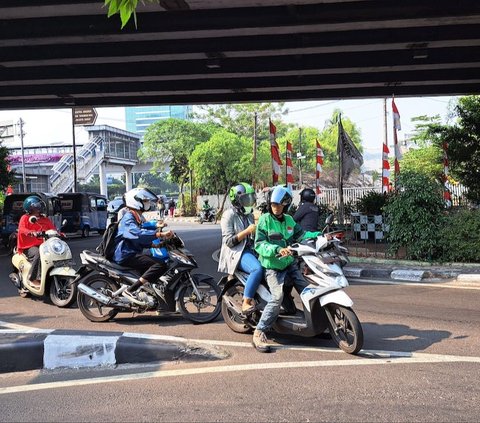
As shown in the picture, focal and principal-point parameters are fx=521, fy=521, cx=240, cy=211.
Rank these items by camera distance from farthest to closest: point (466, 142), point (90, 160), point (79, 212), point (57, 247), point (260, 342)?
point (90, 160), point (79, 212), point (466, 142), point (57, 247), point (260, 342)

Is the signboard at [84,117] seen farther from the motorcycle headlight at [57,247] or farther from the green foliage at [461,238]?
the green foliage at [461,238]

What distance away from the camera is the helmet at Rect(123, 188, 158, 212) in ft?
21.8

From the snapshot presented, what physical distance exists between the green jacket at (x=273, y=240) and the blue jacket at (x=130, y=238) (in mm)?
1602

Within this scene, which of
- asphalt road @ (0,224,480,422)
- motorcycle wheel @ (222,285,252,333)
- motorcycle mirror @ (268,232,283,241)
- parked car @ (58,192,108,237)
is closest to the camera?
asphalt road @ (0,224,480,422)

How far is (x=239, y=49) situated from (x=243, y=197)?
8828mm

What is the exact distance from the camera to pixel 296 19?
11.6 meters

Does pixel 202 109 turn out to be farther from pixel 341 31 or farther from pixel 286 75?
pixel 341 31

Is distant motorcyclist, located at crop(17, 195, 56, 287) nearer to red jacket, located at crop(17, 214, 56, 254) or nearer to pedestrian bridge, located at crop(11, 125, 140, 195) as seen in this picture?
red jacket, located at crop(17, 214, 56, 254)

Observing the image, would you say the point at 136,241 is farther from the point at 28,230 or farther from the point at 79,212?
the point at 79,212

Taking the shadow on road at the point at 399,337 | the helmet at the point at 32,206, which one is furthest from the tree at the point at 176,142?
the shadow on road at the point at 399,337

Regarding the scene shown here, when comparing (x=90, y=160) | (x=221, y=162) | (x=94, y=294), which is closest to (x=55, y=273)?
(x=94, y=294)

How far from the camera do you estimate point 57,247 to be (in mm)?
8070

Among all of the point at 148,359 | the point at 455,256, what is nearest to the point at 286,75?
the point at 455,256

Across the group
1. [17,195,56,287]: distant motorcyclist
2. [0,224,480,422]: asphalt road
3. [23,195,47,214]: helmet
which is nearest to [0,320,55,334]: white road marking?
[0,224,480,422]: asphalt road
